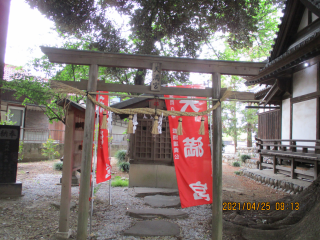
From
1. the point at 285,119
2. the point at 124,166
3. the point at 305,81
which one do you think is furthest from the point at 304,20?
the point at 124,166

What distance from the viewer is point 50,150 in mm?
14766

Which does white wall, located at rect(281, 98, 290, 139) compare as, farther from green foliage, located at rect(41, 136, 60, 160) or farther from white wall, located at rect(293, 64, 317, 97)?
green foliage, located at rect(41, 136, 60, 160)

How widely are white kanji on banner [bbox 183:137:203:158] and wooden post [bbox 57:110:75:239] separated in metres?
2.44

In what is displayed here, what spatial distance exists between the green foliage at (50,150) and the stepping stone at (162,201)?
987cm

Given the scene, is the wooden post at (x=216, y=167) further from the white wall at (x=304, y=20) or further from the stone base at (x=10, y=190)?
the white wall at (x=304, y=20)

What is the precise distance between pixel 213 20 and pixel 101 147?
7996 millimetres

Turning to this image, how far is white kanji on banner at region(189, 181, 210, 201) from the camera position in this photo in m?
4.54

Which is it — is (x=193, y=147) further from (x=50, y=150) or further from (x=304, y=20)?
(x=50, y=150)

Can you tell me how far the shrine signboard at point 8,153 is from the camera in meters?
7.14

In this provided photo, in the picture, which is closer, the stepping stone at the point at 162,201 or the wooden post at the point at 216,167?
the wooden post at the point at 216,167

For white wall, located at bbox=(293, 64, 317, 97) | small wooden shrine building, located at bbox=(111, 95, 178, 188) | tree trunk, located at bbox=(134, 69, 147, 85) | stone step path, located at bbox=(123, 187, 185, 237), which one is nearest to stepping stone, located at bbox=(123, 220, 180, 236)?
stone step path, located at bbox=(123, 187, 185, 237)

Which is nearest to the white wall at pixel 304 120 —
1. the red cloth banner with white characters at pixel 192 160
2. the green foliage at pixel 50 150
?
the red cloth banner with white characters at pixel 192 160

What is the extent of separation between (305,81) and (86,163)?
8558mm

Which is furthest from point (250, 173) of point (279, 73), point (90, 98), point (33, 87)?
point (33, 87)
